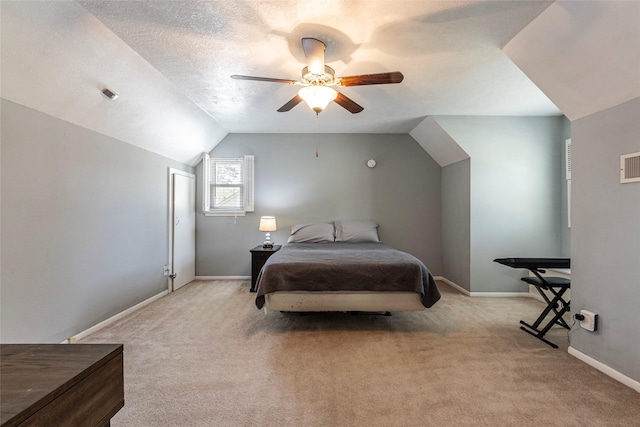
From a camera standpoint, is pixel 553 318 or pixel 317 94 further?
pixel 553 318

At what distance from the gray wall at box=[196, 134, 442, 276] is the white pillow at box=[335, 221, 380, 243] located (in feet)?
0.99

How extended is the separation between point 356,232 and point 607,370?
2.92 m

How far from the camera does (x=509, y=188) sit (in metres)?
3.88

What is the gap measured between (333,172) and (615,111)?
133 inches

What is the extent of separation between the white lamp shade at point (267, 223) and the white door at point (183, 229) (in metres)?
1.20

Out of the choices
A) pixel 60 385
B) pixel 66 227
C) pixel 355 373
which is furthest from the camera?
pixel 66 227

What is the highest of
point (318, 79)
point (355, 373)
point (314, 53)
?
point (314, 53)

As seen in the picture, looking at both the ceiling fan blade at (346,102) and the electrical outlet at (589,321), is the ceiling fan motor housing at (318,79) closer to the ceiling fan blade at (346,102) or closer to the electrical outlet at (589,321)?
the ceiling fan blade at (346,102)

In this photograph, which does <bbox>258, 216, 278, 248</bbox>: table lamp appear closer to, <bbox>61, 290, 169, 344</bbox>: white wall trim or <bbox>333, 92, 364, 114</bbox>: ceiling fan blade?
<bbox>61, 290, 169, 344</bbox>: white wall trim

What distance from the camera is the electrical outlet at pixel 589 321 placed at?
2.12 m

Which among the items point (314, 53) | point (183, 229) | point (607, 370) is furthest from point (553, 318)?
point (183, 229)

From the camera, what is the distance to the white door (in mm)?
4168

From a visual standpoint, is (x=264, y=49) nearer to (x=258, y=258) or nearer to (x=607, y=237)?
(x=258, y=258)

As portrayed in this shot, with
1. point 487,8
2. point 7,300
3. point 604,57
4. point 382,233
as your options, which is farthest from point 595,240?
point 7,300
